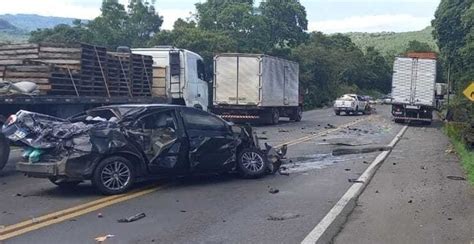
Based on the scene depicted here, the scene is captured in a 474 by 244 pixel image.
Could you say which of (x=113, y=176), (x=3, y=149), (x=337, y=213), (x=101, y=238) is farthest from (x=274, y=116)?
(x=101, y=238)

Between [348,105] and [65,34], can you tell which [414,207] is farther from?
[65,34]

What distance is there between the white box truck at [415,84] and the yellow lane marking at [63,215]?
2484 cm

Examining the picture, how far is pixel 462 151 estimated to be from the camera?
16.7 metres

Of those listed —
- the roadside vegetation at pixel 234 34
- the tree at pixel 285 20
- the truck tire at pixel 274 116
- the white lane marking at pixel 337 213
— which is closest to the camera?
the white lane marking at pixel 337 213

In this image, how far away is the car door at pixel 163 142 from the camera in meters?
9.88

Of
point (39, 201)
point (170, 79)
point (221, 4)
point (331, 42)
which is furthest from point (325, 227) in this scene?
point (331, 42)

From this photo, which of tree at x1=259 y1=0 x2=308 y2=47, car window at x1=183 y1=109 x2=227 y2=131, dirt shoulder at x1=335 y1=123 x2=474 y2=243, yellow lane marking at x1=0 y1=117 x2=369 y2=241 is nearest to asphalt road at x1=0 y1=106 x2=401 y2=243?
yellow lane marking at x1=0 y1=117 x2=369 y2=241

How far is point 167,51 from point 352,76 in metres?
69.7

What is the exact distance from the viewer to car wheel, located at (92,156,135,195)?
9.29 metres

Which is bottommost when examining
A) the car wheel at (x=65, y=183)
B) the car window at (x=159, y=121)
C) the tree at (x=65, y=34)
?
the car wheel at (x=65, y=183)

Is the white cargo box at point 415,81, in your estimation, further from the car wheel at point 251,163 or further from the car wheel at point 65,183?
the car wheel at point 65,183

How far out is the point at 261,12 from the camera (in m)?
71.9

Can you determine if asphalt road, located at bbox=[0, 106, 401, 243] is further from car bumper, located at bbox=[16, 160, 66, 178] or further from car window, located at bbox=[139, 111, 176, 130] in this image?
car window, located at bbox=[139, 111, 176, 130]

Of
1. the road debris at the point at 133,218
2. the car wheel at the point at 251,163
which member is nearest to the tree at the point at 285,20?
the car wheel at the point at 251,163
